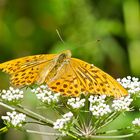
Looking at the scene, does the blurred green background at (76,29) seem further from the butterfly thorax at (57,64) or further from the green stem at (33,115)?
the green stem at (33,115)

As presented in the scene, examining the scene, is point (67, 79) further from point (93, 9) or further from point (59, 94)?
point (93, 9)

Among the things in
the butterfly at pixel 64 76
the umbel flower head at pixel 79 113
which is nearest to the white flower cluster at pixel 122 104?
the umbel flower head at pixel 79 113

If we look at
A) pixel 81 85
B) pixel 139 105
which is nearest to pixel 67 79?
pixel 81 85

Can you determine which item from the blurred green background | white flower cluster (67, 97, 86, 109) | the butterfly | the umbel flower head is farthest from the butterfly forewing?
the blurred green background

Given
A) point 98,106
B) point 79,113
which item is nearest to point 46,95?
point 79,113

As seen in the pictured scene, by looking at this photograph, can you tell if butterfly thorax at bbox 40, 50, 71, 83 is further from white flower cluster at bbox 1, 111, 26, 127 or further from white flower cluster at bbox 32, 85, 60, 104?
white flower cluster at bbox 1, 111, 26, 127

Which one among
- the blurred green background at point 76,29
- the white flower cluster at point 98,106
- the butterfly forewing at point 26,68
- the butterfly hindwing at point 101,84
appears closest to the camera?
the butterfly hindwing at point 101,84
